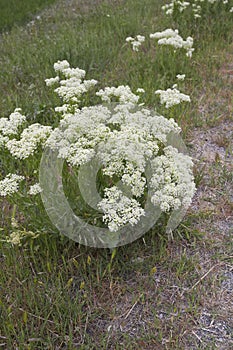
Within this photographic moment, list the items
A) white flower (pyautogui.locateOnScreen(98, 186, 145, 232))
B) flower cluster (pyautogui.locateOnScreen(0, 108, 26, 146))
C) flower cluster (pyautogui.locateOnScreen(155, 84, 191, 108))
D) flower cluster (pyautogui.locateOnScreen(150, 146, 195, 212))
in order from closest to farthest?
white flower (pyautogui.locateOnScreen(98, 186, 145, 232)) < flower cluster (pyautogui.locateOnScreen(150, 146, 195, 212)) < flower cluster (pyautogui.locateOnScreen(0, 108, 26, 146)) < flower cluster (pyautogui.locateOnScreen(155, 84, 191, 108))

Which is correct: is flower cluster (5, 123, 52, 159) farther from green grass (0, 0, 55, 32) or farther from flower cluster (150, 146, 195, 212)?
green grass (0, 0, 55, 32)

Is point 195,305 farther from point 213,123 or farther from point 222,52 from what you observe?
point 222,52

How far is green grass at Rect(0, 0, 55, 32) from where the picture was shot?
8875mm

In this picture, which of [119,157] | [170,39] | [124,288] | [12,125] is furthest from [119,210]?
[170,39]

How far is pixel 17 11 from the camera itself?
983 cm

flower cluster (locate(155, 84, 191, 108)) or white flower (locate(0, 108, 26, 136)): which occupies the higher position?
flower cluster (locate(155, 84, 191, 108))

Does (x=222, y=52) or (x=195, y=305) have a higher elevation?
(x=222, y=52)

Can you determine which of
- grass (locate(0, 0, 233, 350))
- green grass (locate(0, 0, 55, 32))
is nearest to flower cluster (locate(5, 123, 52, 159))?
grass (locate(0, 0, 233, 350))

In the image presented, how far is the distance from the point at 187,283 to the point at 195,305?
20cm

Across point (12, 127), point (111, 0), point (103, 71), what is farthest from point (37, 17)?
point (12, 127)

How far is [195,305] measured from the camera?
2.71 meters

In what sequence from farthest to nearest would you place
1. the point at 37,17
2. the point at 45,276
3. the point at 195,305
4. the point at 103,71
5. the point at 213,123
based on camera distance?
the point at 37,17, the point at 103,71, the point at 213,123, the point at 45,276, the point at 195,305

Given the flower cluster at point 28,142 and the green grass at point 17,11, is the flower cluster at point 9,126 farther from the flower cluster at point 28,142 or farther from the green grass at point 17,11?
the green grass at point 17,11

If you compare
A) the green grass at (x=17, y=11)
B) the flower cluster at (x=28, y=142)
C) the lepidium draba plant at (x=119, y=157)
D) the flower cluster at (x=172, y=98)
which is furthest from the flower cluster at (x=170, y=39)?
the green grass at (x=17, y=11)
